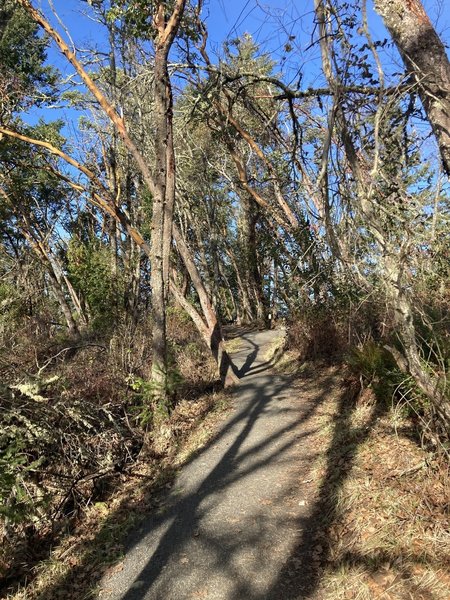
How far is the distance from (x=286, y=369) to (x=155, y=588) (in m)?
6.70

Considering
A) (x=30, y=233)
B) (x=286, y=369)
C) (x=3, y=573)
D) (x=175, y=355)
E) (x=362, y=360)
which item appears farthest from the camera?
(x=30, y=233)

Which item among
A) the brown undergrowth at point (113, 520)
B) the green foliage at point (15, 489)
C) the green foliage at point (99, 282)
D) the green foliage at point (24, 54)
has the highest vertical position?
the green foliage at point (24, 54)

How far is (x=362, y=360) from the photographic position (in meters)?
6.16

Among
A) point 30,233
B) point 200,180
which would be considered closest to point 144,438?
point 30,233

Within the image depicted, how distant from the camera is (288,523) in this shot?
4203 millimetres

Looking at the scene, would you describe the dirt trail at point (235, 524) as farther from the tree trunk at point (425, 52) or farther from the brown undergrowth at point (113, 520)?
the tree trunk at point (425, 52)

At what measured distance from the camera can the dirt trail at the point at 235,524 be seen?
11.9 ft

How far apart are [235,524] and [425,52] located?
4852 mm

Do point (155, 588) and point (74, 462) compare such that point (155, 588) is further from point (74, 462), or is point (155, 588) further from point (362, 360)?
point (362, 360)

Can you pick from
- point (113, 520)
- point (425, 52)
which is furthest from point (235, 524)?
point (425, 52)

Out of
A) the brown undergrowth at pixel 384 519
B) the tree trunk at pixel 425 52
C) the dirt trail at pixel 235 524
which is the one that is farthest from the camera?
the tree trunk at pixel 425 52

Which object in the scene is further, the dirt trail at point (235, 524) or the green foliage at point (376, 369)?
the green foliage at point (376, 369)

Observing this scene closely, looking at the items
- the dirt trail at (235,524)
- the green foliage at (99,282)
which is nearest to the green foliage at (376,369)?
the dirt trail at (235,524)

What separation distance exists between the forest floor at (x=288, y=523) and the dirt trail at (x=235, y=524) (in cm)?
1
